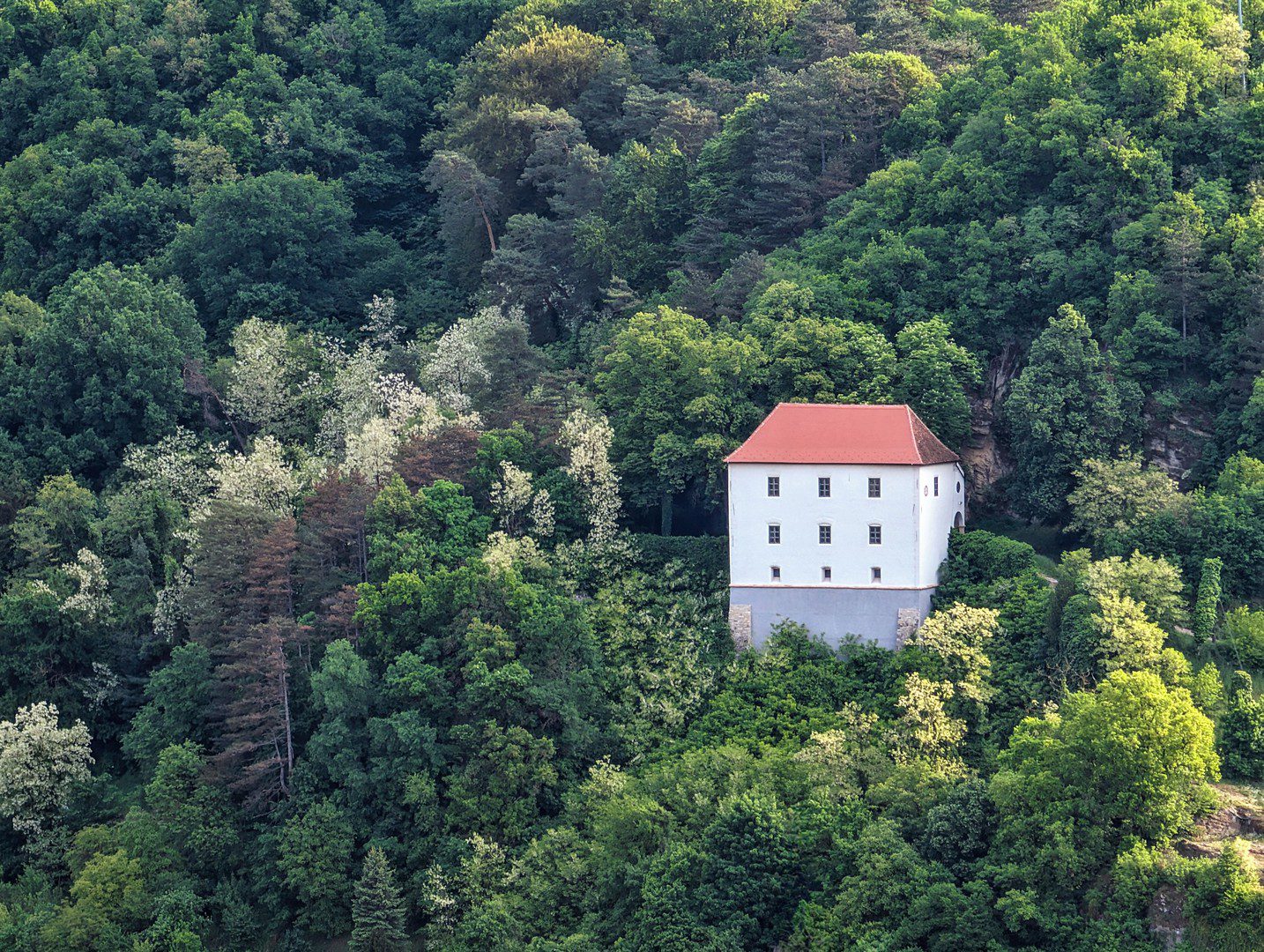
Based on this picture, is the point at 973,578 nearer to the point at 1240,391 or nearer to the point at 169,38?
the point at 1240,391

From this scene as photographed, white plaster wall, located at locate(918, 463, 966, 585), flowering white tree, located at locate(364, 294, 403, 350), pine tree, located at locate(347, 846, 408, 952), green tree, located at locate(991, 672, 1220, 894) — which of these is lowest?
pine tree, located at locate(347, 846, 408, 952)

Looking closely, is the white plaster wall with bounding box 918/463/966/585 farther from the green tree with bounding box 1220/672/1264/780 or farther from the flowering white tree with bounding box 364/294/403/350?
the flowering white tree with bounding box 364/294/403/350

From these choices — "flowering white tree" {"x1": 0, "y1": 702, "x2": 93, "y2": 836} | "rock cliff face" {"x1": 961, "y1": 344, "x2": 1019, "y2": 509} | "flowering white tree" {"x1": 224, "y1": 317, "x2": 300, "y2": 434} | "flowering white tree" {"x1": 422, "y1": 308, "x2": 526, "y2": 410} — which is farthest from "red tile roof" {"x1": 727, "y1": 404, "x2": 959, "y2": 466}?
"flowering white tree" {"x1": 0, "y1": 702, "x2": 93, "y2": 836}

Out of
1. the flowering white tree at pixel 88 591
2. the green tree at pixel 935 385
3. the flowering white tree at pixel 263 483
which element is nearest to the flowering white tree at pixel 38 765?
the flowering white tree at pixel 88 591

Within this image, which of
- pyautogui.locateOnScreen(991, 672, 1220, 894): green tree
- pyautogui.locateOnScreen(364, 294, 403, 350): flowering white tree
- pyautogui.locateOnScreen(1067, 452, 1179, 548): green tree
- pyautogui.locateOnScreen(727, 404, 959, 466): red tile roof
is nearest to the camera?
pyautogui.locateOnScreen(991, 672, 1220, 894): green tree

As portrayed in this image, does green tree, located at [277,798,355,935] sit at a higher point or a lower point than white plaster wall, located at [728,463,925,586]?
lower

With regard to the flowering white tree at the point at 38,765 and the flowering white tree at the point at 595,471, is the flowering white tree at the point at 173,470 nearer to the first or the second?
the flowering white tree at the point at 38,765

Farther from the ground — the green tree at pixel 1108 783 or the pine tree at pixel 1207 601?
the pine tree at pixel 1207 601
